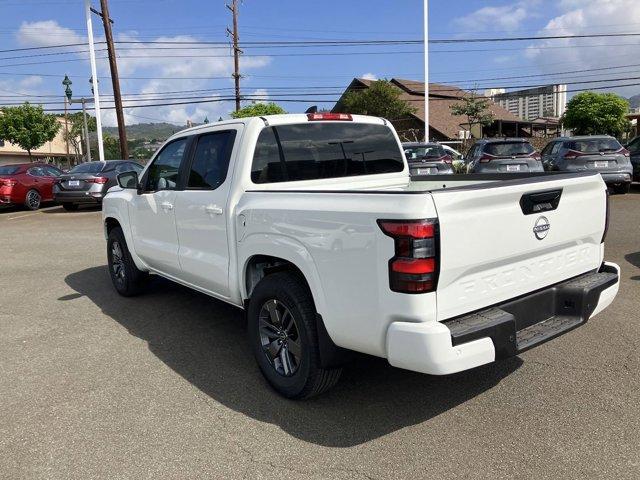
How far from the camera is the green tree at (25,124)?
157 ft

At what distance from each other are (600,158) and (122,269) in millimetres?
12106

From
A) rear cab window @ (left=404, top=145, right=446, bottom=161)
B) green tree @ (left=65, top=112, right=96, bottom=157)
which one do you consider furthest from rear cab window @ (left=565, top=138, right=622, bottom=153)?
green tree @ (left=65, top=112, right=96, bottom=157)

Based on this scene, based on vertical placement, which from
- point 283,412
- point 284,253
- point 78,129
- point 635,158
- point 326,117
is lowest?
point 283,412

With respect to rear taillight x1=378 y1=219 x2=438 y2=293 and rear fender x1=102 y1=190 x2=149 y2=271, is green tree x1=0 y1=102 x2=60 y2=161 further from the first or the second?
rear taillight x1=378 y1=219 x2=438 y2=293

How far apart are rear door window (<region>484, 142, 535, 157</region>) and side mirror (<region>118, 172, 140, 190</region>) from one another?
35.4 feet

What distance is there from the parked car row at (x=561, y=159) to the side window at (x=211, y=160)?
10.2 meters

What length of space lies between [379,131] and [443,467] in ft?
9.58

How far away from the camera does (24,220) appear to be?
15.1 meters

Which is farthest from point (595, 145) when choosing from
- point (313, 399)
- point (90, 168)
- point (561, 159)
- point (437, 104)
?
point (437, 104)

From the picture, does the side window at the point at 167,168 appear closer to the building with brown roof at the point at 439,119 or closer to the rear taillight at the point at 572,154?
the rear taillight at the point at 572,154

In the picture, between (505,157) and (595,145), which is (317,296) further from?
(595,145)

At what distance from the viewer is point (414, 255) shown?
8.98 ft

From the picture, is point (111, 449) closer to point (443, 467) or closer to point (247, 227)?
point (247, 227)

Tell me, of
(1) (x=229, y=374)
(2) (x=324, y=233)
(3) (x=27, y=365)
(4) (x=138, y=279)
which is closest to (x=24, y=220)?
(4) (x=138, y=279)
